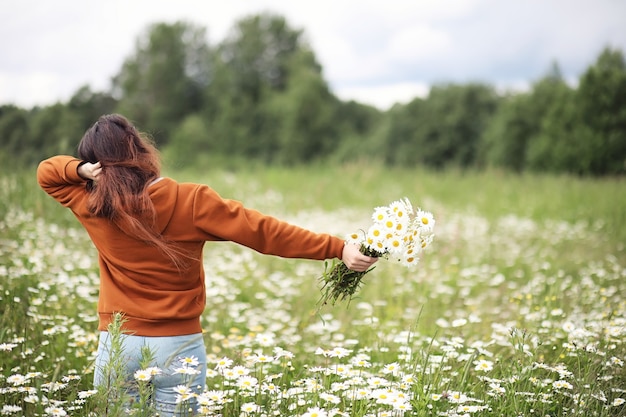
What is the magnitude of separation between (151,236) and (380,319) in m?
2.89

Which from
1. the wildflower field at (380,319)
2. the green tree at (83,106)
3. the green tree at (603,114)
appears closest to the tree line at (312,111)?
the green tree at (603,114)

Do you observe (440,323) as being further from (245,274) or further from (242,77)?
(242,77)

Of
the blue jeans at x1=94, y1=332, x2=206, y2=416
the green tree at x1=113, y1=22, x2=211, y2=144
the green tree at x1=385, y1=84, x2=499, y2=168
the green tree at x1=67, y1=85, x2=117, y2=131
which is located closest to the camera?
the blue jeans at x1=94, y1=332, x2=206, y2=416

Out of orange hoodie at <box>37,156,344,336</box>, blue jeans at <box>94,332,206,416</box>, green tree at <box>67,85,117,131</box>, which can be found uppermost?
green tree at <box>67,85,117,131</box>

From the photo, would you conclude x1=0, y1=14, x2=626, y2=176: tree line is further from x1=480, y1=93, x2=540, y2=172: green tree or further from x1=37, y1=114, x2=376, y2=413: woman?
x1=37, y1=114, x2=376, y2=413: woman

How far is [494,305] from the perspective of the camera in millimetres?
5457

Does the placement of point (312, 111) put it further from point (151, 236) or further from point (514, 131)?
point (151, 236)

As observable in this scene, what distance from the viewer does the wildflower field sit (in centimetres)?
269

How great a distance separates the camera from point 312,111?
35.7 metres

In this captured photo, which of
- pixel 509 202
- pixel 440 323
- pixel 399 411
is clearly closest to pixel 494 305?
pixel 440 323

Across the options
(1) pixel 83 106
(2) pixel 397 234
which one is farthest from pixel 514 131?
(2) pixel 397 234

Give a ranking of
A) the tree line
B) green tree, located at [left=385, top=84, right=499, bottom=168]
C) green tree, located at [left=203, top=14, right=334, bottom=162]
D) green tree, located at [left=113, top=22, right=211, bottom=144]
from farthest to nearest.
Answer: green tree, located at [left=385, top=84, right=499, bottom=168] < green tree, located at [left=113, top=22, right=211, bottom=144] < green tree, located at [left=203, top=14, right=334, bottom=162] < the tree line

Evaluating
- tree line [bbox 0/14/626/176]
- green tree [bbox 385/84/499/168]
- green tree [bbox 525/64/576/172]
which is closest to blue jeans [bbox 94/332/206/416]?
tree line [bbox 0/14/626/176]

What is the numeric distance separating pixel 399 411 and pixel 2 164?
790 cm
